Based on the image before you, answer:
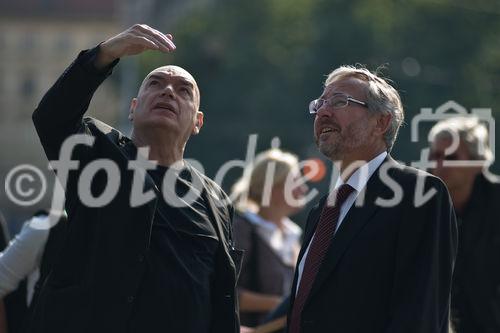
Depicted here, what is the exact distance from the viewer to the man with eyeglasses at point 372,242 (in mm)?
4496

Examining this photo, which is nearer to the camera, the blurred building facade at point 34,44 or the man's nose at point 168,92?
the man's nose at point 168,92

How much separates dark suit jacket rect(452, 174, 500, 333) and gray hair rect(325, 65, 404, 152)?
1.56m

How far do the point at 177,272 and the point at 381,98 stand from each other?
108 cm

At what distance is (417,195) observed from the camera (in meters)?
4.62

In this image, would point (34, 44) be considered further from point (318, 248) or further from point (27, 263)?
point (318, 248)

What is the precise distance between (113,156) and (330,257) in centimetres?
95

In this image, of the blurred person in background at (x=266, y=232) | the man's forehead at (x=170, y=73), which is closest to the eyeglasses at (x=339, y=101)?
the man's forehead at (x=170, y=73)

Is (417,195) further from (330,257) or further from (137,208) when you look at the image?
(137,208)

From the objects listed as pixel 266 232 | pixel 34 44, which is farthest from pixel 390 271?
pixel 34 44

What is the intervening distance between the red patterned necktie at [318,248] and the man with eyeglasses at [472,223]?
1.69 m

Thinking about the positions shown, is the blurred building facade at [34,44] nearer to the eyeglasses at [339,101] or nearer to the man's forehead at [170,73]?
the man's forehead at [170,73]

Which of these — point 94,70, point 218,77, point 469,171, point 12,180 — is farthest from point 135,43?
point 218,77

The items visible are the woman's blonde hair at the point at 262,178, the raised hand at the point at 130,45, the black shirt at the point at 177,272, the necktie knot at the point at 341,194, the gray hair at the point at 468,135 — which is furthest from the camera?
the woman's blonde hair at the point at 262,178

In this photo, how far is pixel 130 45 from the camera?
4594 mm
